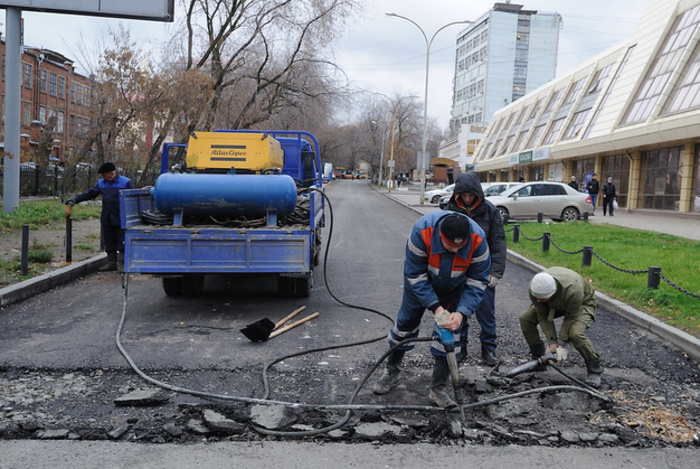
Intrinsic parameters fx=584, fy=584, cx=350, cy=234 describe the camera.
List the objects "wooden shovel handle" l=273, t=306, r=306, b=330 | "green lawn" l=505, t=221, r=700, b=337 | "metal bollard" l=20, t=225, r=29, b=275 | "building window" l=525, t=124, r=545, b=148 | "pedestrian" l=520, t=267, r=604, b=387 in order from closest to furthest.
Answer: "pedestrian" l=520, t=267, r=604, b=387 → "wooden shovel handle" l=273, t=306, r=306, b=330 → "green lawn" l=505, t=221, r=700, b=337 → "metal bollard" l=20, t=225, r=29, b=275 → "building window" l=525, t=124, r=545, b=148

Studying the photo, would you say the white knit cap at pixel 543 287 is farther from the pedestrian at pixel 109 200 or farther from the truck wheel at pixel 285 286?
the pedestrian at pixel 109 200

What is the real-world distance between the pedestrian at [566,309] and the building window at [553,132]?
32.6m

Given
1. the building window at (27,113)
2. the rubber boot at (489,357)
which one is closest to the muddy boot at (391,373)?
the rubber boot at (489,357)

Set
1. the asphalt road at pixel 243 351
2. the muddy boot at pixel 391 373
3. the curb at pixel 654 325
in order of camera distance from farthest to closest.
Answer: the curb at pixel 654 325 < the muddy boot at pixel 391 373 < the asphalt road at pixel 243 351

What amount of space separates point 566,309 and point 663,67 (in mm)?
24071

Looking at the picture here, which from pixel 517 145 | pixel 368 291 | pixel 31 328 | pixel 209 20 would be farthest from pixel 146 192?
pixel 517 145

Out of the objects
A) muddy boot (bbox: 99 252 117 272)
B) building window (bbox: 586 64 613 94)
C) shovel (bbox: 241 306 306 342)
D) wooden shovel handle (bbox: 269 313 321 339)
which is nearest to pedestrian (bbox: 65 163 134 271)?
muddy boot (bbox: 99 252 117 272)

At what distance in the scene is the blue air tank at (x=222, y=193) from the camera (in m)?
7.04

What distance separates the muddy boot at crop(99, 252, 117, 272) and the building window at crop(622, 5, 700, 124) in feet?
71.3

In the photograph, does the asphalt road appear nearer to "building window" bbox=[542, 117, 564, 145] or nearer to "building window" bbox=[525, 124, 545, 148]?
"building window" bbox=[542, 117, 564, 145]

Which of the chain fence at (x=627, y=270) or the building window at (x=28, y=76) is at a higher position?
the building window at (x=28, y=76)

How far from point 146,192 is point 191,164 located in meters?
0.72

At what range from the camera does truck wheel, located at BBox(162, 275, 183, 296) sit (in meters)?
7.69

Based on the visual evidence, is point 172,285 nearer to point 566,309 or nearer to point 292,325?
point 292,325
